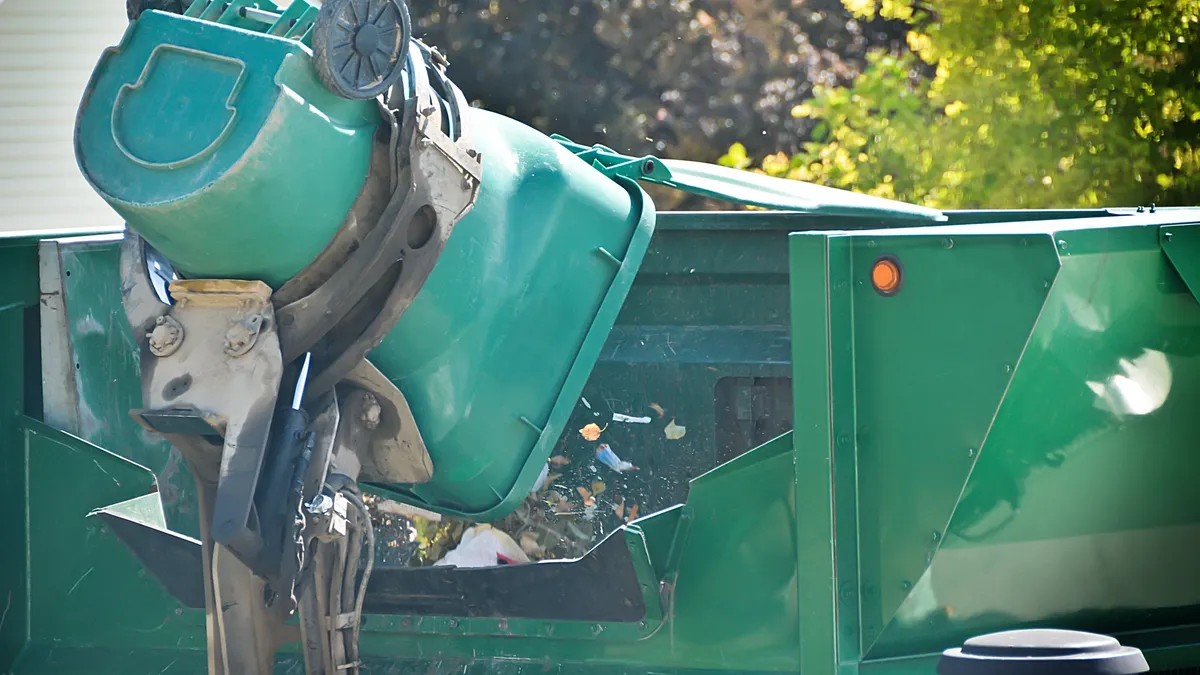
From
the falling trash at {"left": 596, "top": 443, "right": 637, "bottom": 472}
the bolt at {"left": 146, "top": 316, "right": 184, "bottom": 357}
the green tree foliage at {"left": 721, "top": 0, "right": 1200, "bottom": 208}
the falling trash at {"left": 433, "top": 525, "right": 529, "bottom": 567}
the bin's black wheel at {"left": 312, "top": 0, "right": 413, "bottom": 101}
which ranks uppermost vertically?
the green tree foliage at {"left": 721, "top": 0, "right": 1200, "bottom": 208}

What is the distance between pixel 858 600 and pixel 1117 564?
1.88ft

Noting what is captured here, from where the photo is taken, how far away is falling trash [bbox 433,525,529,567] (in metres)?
4.05

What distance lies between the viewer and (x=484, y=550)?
4062 millimetres

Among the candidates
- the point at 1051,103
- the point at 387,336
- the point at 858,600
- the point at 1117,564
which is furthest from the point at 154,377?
the point at 1051,103

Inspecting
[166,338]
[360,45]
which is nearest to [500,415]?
[166,338]

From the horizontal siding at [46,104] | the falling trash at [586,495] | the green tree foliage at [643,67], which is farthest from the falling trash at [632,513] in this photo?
the green tree foliage at [643,67]

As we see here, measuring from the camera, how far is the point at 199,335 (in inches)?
113

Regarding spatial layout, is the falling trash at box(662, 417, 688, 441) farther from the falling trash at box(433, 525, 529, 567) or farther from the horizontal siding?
the horizontal siding

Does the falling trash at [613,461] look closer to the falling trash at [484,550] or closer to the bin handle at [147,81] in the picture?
the falling trash at [484,550]

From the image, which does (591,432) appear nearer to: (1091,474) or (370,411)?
(370,411)

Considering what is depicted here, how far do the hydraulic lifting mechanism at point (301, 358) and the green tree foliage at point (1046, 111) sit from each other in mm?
6536

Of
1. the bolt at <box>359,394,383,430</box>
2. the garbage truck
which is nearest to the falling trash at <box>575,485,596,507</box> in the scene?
the garbage truck

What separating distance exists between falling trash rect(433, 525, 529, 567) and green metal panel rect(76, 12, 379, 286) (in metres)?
1.38

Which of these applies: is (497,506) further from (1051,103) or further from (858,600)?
(1051,103)
